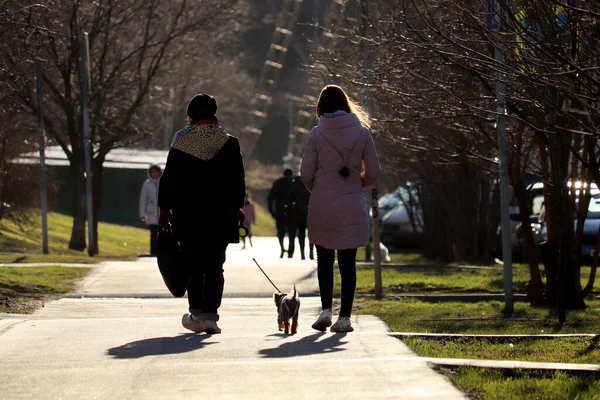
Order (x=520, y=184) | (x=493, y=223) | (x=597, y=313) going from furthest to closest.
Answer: (x=493, y=223) → (x=520, y=184) → (x=597, y=313)

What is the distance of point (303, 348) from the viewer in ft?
28.9

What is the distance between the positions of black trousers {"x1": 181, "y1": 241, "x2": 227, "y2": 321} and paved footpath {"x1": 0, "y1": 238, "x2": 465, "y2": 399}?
0.23m

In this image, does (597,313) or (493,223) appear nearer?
(597,313)

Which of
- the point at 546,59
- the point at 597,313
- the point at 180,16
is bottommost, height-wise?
the point at 597,313

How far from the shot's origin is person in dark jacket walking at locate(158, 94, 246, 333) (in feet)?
32.7

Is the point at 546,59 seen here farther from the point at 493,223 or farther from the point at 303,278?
the point at 493,223

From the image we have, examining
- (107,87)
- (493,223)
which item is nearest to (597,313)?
(493,223)

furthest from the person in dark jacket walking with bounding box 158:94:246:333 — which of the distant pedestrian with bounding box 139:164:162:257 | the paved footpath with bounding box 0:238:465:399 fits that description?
the distant pedestrian with bounding box 139:164:162:257

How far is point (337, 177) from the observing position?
400 inches

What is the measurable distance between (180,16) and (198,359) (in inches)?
918

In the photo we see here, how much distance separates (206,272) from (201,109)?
4.03 ft

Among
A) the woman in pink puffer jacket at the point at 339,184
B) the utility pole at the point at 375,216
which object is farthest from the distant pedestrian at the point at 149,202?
the woman in pink puffer jacket at the point at 339,184

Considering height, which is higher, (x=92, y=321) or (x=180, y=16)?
(x=180, y=16)

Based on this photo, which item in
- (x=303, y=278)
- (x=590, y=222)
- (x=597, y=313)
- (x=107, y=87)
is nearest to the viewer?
(x=597, y=313)
